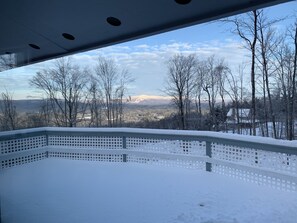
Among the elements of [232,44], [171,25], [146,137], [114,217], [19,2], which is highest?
[232,44]

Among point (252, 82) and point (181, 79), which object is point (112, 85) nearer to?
point (181, 79)

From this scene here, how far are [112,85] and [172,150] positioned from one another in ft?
41.0

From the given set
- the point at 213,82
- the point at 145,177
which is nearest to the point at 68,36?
the point at 145,177

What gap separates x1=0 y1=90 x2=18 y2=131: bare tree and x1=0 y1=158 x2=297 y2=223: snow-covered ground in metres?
0.83

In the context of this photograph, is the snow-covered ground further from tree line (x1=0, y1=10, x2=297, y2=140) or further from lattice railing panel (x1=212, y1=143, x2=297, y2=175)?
tree line (x1=0, y1=10, x2=297, y2=140)

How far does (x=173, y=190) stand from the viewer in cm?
459

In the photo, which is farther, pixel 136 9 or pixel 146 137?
pixel 146 137

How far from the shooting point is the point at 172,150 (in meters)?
6.18

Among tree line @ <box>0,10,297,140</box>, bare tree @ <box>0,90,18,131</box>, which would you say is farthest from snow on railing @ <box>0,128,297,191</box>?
bare tree @ <box>0,90,18,131</box>

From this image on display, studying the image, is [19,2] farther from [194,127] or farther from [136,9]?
[194,127]

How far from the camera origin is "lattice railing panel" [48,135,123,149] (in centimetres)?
679

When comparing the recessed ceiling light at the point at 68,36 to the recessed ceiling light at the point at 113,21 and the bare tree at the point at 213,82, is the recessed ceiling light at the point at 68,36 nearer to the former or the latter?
the recessed ceiling light at the point at 113,21

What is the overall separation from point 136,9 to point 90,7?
0.32 metres

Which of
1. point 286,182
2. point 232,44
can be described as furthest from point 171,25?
point 232,44
